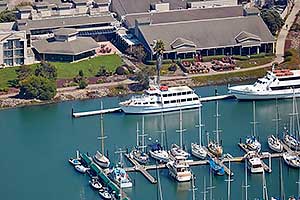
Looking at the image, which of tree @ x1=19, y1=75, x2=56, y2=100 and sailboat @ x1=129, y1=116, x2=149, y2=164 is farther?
tree @ x1=19, y1=75, x2=56, y2=100

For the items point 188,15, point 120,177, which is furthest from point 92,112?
point 188,15

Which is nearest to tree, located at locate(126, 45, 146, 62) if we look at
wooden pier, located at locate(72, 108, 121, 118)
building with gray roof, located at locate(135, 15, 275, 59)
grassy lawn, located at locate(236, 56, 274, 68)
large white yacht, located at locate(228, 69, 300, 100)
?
building with gray roof, located at locate(135, 15, 275, 59)

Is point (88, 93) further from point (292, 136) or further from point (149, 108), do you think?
point (292, 136)

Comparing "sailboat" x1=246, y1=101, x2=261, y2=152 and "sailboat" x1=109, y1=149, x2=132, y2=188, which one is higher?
"sailboat" x1=246, y1=101, x2=261, y2=152

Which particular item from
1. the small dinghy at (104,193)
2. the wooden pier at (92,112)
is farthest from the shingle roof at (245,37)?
the small dinghy at (104,193)

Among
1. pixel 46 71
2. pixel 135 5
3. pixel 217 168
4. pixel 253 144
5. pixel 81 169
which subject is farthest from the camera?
pixel 135 5

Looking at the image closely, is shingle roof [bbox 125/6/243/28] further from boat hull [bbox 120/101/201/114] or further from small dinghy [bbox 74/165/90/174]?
small dinghy [bbox 74/165/90/174]
